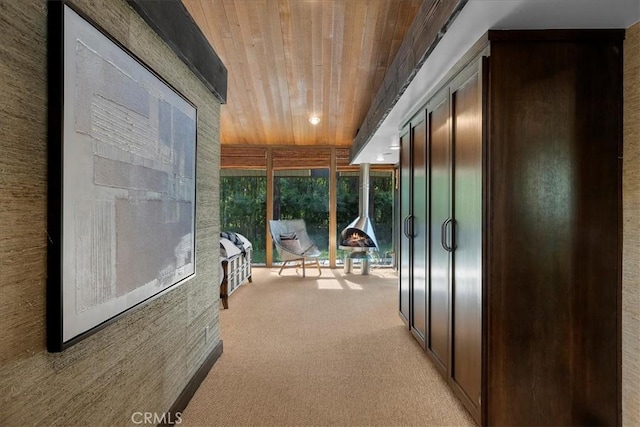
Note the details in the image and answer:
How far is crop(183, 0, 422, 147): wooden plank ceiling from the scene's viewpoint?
3.25 m

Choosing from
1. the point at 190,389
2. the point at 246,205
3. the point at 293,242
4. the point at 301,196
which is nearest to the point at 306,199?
the point at 301,196

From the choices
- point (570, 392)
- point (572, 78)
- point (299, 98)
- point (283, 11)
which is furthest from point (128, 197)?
point (299, 98)

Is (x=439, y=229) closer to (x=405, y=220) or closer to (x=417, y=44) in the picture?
(x=405, y=220)

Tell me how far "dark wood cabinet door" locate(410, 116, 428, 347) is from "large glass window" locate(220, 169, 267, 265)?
4.15 m

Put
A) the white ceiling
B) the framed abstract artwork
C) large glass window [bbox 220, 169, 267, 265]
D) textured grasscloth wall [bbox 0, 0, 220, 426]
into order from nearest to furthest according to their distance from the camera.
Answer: textured grasscloth wall [bbox 0, 0, 220, 426], the framed abstract artwork, the white ceiling, large glass window [bbox 220, 169, 267, 265]

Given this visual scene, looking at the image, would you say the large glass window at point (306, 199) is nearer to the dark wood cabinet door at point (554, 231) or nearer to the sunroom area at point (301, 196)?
the sunroom area at point (301, 196)

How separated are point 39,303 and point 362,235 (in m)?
5.31

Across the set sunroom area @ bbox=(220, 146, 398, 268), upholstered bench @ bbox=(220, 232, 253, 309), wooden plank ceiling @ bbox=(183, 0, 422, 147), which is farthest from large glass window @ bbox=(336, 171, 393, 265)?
upholstered bench @ bbox=(220, 232, 253, 309)

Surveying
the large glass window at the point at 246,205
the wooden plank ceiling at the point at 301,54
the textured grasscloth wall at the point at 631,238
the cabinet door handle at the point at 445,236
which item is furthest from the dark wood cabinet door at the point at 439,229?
the large glass window at the point at 246,205

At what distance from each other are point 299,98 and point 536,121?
3.80 meters

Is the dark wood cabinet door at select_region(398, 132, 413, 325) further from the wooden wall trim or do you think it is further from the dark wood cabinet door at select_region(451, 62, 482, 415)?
the wooden wall trim

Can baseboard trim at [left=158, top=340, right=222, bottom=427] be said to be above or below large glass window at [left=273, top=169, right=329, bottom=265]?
below

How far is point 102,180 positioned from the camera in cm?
113

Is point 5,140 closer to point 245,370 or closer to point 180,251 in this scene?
→ point 180,251
